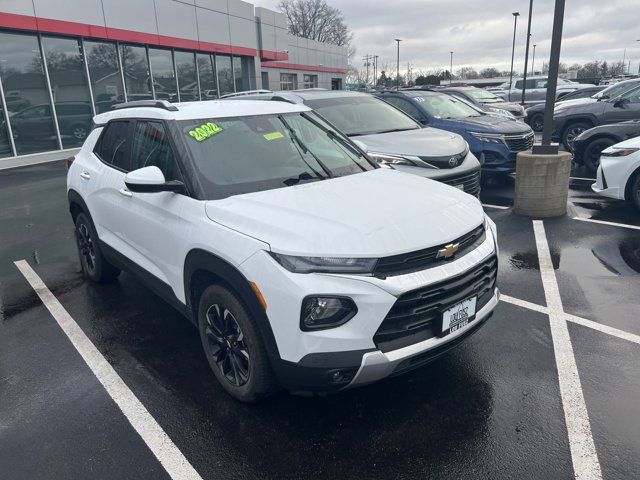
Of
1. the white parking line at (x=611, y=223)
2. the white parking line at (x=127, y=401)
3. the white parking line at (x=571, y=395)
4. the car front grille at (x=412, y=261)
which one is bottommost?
the white parking line at (x=127, y=401)

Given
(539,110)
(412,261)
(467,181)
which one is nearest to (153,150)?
(412,261)

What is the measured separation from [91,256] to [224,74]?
19.6 metres

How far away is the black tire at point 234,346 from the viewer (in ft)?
9.05

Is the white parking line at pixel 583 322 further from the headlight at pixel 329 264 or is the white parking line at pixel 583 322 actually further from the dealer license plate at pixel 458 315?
the headlight at pixel 329 264

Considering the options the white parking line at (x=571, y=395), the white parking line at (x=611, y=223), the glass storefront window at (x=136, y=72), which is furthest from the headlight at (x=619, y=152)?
the glass storefront window at (x=136, y=72)

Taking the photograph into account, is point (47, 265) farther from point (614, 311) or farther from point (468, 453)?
point (614, 311)

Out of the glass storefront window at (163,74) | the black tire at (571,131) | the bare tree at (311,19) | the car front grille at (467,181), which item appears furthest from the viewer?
the bare tree at (311,19)

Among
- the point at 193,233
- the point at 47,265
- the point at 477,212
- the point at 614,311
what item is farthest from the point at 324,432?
the point at 47,265

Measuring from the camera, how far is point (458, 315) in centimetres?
280

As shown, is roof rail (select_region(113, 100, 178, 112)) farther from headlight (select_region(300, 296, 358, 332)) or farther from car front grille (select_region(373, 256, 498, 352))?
car front grille (select_region(373, 256, 498, 352))

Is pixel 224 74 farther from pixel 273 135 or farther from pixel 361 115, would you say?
pixel 273 135

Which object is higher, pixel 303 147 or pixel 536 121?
pixel 303 147

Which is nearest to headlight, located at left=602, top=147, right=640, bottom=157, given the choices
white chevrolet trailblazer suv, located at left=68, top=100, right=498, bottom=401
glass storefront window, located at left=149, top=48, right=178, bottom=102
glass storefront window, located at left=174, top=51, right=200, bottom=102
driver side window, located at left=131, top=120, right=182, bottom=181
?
white chevrolet trailblazer suv, located at left=68, top=100, right=498, bottom=401

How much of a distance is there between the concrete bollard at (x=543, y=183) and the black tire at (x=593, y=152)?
2957 mm
